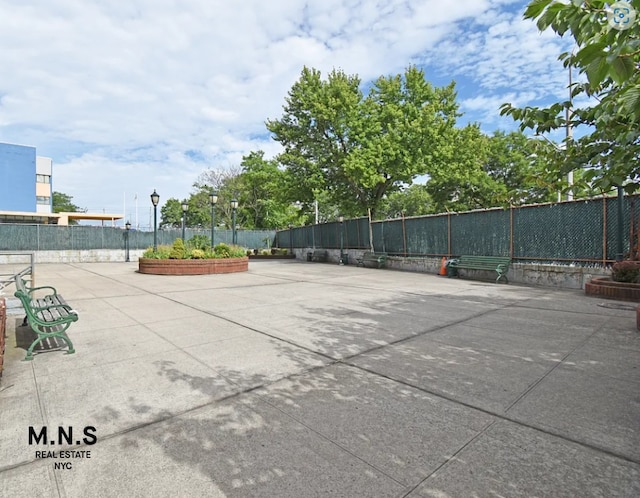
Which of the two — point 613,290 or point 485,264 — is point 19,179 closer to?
point 485,264

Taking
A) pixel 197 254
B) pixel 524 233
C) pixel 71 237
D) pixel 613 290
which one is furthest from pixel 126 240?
pixel 613 290

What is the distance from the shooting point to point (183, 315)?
21.2ft

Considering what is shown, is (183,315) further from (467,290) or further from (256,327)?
(467,290)

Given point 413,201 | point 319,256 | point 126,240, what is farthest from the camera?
point 413,201

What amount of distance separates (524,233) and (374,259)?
7.21 meters

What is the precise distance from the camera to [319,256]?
2272 cm

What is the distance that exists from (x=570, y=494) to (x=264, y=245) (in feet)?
98.6

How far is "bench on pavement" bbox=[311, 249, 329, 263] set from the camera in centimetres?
2245

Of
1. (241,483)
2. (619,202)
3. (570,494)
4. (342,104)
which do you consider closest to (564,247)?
(619,202)

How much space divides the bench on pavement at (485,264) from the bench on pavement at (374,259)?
4.26 metres

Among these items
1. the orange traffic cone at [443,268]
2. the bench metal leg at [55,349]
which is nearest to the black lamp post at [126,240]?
the orange traffic cone at [443,268]

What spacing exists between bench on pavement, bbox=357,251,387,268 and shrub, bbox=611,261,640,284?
9.75m

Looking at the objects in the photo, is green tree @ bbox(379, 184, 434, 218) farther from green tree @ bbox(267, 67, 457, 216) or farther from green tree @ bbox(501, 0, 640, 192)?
green tree @ bbox(501, 0, 640, 192)

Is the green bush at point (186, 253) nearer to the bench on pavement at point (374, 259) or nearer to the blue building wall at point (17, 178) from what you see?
the bench on pavement at point (374, 259)
